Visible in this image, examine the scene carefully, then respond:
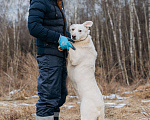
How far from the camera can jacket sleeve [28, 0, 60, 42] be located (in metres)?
2.11

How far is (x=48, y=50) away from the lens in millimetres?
2252

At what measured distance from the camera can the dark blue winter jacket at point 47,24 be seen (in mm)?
2119

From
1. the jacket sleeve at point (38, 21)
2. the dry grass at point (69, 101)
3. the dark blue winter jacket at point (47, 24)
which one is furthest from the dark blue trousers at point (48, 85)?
the dry grass at point (69, 101)

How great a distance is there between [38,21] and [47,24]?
0.66ft

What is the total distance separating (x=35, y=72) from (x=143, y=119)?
14.2 feet

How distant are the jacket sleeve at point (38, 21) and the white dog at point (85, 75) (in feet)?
1.17

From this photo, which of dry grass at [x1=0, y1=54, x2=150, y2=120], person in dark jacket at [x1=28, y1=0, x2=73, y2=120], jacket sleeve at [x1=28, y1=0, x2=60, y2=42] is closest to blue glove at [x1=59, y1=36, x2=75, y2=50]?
person in dark jacket at [x1=28, y1=0, x2=73, y2=120]

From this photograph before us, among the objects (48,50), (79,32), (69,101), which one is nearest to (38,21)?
(48,50)

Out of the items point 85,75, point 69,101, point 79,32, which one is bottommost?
point 69,101

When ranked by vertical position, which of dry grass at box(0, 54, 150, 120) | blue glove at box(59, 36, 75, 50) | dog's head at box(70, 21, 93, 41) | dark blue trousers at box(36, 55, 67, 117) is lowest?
dry grass at box(0, 54, 150, 120)

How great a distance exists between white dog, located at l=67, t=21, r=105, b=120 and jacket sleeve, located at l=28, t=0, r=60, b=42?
1.17 ft

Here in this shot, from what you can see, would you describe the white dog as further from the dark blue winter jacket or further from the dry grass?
the dry grass

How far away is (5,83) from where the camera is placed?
835 cm

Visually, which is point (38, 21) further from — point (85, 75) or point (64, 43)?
point (85, 75)
